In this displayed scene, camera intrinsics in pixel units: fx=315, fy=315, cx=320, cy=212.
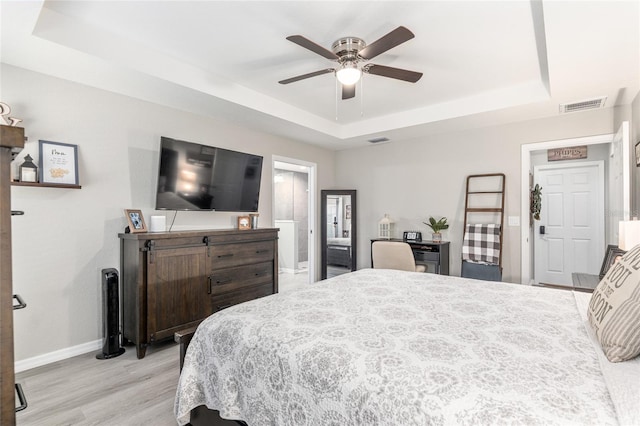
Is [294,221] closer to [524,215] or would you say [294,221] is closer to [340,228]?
[340,228]

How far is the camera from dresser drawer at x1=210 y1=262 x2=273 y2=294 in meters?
3.24

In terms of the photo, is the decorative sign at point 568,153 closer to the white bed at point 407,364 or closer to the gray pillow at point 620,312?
the white bed at point 407,364

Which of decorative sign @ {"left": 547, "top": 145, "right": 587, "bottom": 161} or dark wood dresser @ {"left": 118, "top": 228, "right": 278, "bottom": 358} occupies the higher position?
decorative sign @ {"left": 547, "top": 145, "right": 587, "bottom": 161}

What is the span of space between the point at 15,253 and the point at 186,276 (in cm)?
126

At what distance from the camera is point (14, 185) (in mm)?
2408

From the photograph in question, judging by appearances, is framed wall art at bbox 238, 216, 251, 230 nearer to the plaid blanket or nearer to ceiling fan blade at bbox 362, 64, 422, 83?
ceiling fan blade at bbox 362, 64, 422, 83

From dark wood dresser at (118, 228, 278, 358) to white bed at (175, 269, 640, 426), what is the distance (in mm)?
1372

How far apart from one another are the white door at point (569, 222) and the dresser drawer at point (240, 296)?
4.56 m

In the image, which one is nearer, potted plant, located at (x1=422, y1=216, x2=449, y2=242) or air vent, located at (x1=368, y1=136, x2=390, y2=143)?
potted plant, located at (x1=422, y1=216, x2=449, y2=242)

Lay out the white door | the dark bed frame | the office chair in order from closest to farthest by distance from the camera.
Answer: the dark bed frame → the office chair → the white door

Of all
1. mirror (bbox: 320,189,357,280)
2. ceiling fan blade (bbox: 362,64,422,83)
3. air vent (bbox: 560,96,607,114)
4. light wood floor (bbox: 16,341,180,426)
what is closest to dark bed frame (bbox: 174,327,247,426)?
light wood floor (bbox: 16,341,180,426)

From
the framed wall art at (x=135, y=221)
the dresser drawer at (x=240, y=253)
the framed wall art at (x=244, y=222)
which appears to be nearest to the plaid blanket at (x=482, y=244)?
the dresser drawer at (x=240, y=253)

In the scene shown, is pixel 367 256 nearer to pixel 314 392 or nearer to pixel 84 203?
pixel 84 203

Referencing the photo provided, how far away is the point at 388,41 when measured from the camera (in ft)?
6.61
